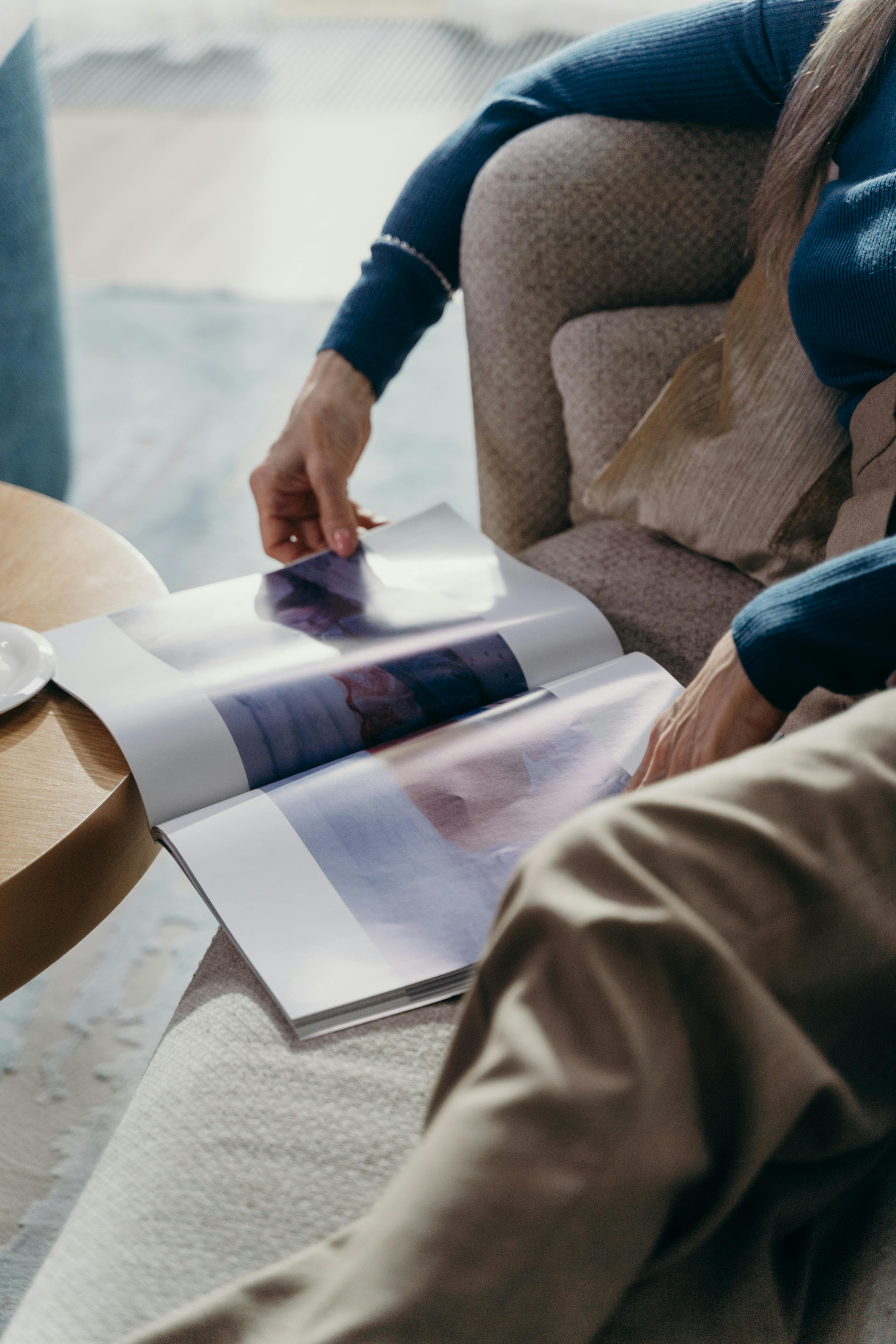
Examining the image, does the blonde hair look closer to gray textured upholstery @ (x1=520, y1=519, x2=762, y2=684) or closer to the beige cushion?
the beige cushion

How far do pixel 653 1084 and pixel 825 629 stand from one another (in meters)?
0.31

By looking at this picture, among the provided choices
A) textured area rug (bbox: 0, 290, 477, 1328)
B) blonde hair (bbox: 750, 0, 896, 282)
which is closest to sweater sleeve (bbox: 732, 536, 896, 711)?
blonde hair (bbox: 750, 0, 896, 282)

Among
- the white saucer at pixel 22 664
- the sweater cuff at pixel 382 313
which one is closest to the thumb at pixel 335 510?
the sweater cuff at pixel 382 313

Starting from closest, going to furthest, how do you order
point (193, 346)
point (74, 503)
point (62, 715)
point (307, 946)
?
point (307, 946) < point (62, 715) < point (74, 503) < point (193, 346)

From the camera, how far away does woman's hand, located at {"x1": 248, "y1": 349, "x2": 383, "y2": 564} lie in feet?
2.88

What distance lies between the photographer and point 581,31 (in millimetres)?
3461

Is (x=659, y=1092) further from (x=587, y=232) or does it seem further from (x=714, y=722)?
(x=587, y=232)

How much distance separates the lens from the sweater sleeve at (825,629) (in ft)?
1.80

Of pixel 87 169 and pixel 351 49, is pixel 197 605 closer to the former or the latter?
pixel 87 169

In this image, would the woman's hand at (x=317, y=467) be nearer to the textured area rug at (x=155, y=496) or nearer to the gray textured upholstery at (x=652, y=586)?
the gray textured upholstery at (x=652, y=586)

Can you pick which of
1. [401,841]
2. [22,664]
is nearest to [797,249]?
[401,841]

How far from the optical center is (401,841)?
62cm

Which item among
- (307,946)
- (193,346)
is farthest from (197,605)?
(193,346)

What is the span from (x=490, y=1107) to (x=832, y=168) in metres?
0.76
